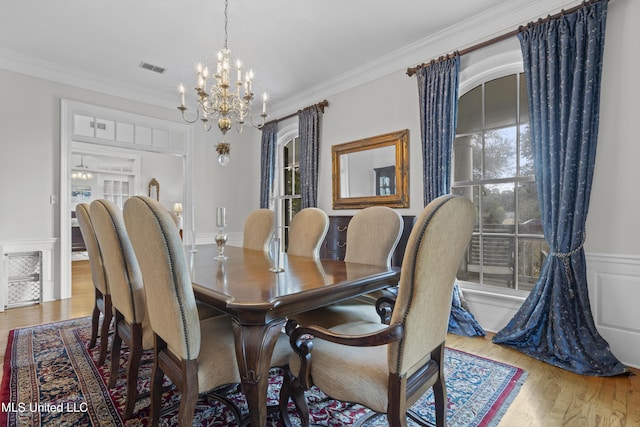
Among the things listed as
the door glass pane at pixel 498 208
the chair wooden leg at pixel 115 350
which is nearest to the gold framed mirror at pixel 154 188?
the chair wooden leg at pixel 115 350

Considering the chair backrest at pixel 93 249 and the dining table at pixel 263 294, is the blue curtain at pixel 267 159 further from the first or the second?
the dining table at pixel 263 294

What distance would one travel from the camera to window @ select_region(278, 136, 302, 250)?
17.0 feet

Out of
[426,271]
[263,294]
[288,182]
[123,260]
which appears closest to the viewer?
[426,271]

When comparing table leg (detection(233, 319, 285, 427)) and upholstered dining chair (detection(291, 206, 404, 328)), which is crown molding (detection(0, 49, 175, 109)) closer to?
upholstered dining chair (detection(291, 206, 404, 328))

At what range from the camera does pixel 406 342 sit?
104cm

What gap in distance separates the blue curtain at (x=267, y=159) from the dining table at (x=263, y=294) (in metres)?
3.36

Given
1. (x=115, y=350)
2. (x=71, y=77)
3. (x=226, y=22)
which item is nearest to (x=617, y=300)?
(x=115, y=350)

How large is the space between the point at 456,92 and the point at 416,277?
2.63 meters

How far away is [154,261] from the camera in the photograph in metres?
1.13

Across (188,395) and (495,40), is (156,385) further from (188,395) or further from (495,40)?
(495,40)

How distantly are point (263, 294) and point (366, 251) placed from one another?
3.67 ft

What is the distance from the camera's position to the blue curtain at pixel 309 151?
4.46 metres

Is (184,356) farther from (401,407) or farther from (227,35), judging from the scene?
(227,35)

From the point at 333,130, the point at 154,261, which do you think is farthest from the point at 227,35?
the point at 154,261
